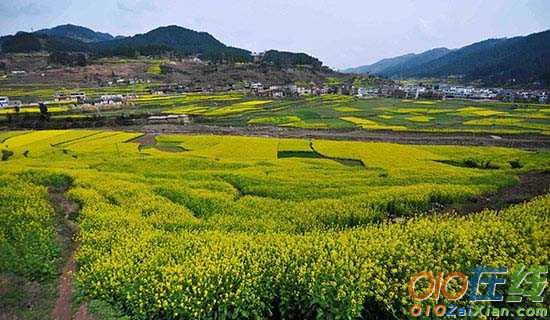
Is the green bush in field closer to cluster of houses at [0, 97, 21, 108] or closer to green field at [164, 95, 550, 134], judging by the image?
green field at [164, 95, 550, 134]

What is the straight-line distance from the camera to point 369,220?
20875mm

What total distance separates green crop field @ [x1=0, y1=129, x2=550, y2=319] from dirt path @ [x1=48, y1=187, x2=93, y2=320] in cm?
45

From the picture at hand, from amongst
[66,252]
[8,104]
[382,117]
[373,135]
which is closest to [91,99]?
[8,104]

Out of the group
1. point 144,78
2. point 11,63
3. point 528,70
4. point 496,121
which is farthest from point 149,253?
point 528,70

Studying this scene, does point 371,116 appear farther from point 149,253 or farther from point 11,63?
point 11,63

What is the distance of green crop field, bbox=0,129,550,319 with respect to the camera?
41.7 feet

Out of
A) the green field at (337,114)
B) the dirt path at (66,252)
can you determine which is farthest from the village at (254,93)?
the dirt path at (66,252)

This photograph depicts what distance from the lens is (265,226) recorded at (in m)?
19.6

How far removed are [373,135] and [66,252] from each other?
4014cm

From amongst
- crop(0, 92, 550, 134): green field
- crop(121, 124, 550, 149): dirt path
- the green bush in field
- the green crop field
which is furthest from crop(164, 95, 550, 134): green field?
the green bush in field

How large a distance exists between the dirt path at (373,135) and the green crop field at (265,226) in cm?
700

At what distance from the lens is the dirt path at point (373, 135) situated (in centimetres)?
4425

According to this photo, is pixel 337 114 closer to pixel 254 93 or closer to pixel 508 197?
pixel 254 93

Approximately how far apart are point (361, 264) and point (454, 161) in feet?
82.5
